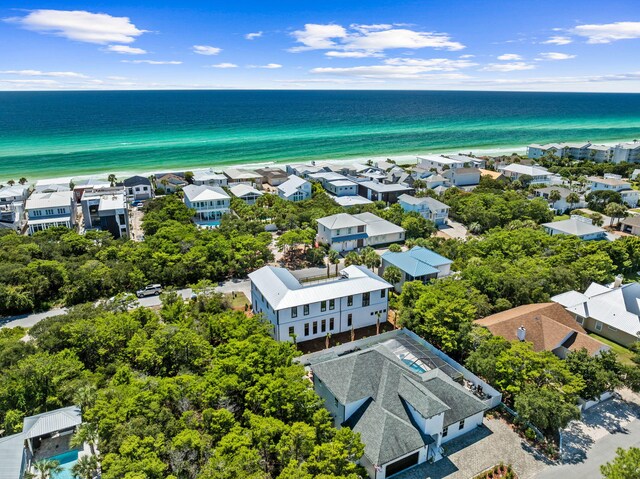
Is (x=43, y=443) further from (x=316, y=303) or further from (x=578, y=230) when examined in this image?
(x=578, y=230)

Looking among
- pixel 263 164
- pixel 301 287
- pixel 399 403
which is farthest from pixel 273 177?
pixel 399 403

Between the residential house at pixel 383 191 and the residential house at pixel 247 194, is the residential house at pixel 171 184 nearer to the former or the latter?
the residential house at pixel 247 194

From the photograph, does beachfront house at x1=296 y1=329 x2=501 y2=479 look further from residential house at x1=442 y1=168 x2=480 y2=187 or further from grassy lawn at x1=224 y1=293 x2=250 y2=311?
residential house at x1=442 y1=168 x2=480 y2=187

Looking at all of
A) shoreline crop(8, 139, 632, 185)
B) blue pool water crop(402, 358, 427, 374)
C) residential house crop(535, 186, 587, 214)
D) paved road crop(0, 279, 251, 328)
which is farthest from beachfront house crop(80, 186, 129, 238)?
residential house crop(535, 186, 587, 214)

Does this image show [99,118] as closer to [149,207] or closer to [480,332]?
[149,207]

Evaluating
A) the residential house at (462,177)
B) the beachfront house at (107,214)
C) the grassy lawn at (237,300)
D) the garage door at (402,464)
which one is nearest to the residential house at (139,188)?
the beachfront house at (107,214)
